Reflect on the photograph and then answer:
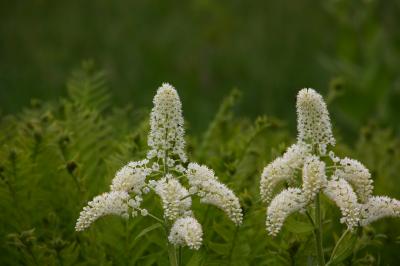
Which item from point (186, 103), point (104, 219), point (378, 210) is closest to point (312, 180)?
point (378, 210)

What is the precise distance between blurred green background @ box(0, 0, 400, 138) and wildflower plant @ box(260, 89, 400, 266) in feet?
15.4

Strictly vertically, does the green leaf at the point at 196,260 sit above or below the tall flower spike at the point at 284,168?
below

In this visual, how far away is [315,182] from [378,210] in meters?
0.36

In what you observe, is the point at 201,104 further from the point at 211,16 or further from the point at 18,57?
the point at 18,57

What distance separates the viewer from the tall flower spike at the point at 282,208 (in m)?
2.76

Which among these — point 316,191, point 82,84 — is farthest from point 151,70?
point 316,191

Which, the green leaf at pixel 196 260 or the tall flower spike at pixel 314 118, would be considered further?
the green leaf at pixel 196 260

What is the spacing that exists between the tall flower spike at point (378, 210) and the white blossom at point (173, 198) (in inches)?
27.7

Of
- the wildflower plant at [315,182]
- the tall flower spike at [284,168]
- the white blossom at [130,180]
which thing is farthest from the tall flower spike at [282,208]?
the white blossom at [130,180]

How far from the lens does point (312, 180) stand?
2787 millimetres

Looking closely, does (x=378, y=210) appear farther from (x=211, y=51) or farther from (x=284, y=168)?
(x=211, y=51)

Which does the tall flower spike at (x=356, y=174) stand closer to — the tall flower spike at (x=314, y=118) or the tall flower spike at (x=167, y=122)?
the tall flower spike at (x=314, y=118)

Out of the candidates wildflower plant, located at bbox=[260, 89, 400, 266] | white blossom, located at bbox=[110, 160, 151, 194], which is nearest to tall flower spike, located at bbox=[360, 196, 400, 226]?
wildflower plant, located at bbox=[260, 89, 400, 266]

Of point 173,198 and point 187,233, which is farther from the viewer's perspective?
point 173,198
